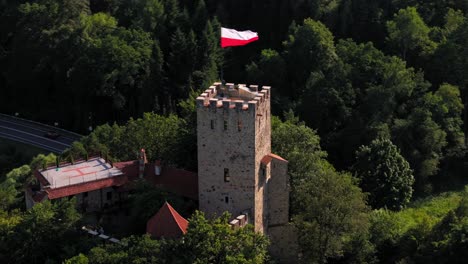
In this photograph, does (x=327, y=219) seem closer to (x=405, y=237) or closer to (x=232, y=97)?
(x=405, y=237)

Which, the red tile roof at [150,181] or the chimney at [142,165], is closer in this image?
the red tile roof at [150,181]

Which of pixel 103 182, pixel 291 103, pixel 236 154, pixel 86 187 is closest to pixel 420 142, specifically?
pixel 291 103

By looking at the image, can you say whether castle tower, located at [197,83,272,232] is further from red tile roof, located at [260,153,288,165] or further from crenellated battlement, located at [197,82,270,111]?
red tile roof, located at [260,153,288,165]

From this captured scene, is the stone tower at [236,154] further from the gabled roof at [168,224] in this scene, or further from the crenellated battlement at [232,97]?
the gabled roof at [168,224]

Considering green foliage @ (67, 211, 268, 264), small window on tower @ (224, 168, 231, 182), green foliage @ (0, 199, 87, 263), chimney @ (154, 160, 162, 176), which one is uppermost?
small window on tower @ (224, 168, 231, 182)

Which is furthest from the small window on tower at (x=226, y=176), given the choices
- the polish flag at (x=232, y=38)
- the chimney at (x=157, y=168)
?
the polish flag at (x=232, y=38)

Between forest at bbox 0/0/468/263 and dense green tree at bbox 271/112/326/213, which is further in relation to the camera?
dense green tree at bbox 271/112/326/213

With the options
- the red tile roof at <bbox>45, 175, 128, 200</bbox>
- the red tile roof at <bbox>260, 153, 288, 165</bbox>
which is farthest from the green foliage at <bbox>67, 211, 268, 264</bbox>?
the red tile roof at <bbox>45, 175, 128, 200</bbox>

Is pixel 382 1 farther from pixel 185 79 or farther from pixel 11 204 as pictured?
pixel 11 204
